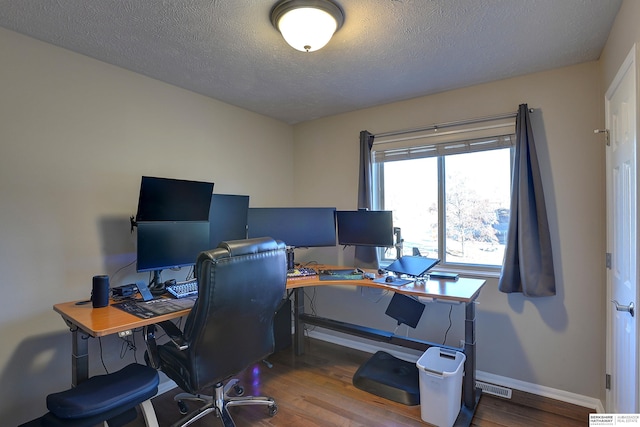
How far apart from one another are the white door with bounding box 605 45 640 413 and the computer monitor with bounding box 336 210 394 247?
1468 millimetres

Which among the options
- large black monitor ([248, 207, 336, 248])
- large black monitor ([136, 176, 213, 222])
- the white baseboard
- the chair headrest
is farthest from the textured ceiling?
the white baseboard

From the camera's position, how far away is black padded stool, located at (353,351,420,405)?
238 cm

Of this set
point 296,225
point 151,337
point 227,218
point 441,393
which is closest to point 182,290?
point 151,337

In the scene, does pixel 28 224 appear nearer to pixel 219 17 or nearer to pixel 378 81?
pixel 219 17

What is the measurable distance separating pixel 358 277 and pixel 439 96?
1783 mm

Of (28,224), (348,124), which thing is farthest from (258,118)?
(28,224)

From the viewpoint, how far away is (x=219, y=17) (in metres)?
1.73

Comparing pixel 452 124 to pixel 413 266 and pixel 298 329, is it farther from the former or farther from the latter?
pixel 298 329

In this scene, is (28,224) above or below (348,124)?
below

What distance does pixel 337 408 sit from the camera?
2277mm

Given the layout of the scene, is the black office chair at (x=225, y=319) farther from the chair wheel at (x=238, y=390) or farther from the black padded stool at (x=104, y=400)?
the chair wheel at (x=238, y=390)

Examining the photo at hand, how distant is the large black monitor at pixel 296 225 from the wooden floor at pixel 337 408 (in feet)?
3.83

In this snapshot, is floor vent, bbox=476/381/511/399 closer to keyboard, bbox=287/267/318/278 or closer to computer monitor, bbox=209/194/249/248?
keyboard, bbox=287/267/318/278

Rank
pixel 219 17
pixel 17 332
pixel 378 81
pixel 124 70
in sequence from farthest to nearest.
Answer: pixel 378 81
pixel 124 70
pixel 17 332
pixel 219 17
